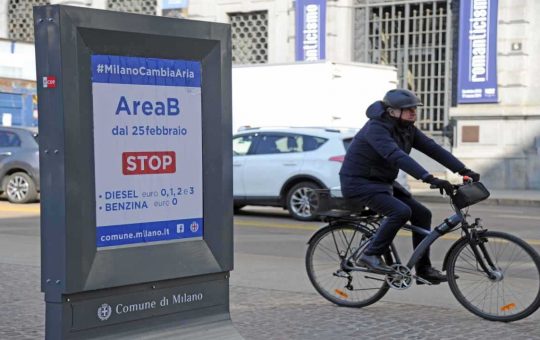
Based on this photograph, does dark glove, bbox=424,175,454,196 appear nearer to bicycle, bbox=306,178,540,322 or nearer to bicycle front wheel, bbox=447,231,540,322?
bicycle, bbox=306,178,540,322

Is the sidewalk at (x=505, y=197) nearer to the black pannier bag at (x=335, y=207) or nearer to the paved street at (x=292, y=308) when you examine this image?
the paved street at (x=292, y=308)

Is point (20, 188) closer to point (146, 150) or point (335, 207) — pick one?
point (335, 207)

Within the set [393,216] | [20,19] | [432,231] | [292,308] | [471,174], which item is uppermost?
[20,19]

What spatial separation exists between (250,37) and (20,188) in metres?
11.8

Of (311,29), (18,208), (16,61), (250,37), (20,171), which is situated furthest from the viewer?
(250,37)

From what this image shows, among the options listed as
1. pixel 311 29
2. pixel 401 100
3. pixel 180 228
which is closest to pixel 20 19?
pixel 311 29

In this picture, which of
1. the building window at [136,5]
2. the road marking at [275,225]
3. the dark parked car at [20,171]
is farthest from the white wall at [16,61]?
the road marking at [275,225]

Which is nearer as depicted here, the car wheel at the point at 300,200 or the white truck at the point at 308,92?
the car wheel at the point at 300,200

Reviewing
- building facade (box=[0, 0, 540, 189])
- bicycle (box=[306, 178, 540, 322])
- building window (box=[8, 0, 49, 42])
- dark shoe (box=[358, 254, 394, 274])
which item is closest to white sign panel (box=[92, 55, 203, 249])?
dark shoe (box=[358, 254, 394, 274])

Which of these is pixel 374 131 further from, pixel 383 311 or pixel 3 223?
pixel 3 223

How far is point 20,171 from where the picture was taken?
17.2 metres

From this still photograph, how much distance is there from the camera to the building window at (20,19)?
3069 centimetres

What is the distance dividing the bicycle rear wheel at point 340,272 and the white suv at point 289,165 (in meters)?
Answer: 6.88

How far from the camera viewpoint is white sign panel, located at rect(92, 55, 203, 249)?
3990 millimetres
